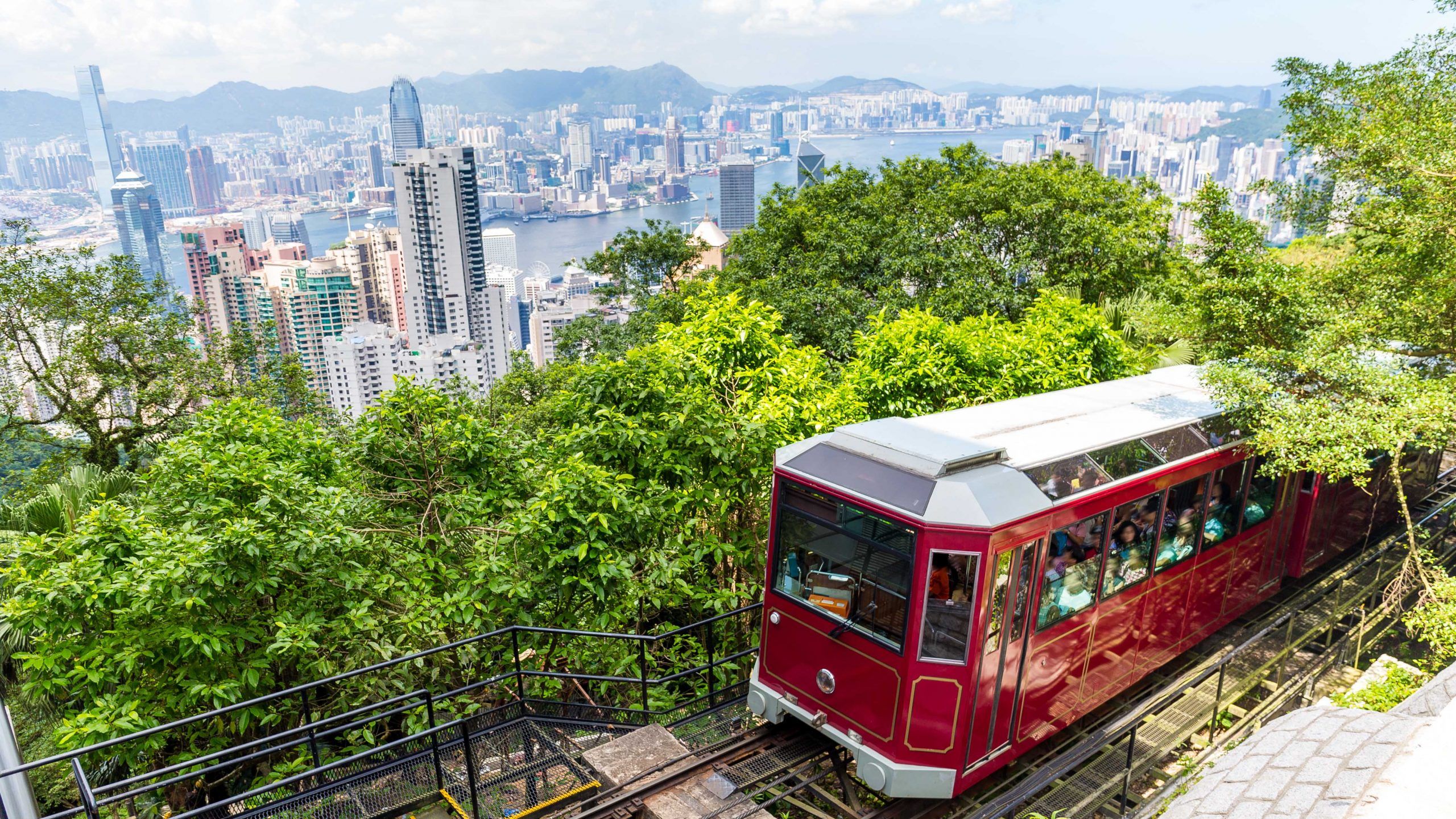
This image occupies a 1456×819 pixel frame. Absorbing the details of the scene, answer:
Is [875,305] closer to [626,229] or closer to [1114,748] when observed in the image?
[1114,748]

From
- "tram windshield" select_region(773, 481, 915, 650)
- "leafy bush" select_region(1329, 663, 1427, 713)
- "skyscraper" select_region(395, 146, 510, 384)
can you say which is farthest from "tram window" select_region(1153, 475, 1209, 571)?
"skyscraper" select_region(395, 146, 510, 384)

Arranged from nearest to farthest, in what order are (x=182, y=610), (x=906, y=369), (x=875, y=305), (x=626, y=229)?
(x=182, y=610) < (x=906, y=369) < (x=875, y=305) < (x=626, y=229)

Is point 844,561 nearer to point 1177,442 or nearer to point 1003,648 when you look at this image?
point 1003,648

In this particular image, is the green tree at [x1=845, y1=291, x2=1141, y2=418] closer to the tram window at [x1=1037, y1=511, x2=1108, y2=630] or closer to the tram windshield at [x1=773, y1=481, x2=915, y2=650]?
the tram windshield at [x1=773, y1=481, x2=915, y2=650]

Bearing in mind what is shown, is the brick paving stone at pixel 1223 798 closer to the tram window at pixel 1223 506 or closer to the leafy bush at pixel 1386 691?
the leafy bush at pixel 1386 691

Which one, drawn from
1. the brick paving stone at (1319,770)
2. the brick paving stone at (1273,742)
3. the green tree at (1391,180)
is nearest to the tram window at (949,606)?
the brick paving stone at (1273,742)

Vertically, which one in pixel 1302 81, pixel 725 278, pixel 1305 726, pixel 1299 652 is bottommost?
pixel 1299 652

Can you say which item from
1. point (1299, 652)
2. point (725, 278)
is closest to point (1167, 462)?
point (1299, 652)

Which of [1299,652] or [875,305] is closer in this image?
[1299,652]
